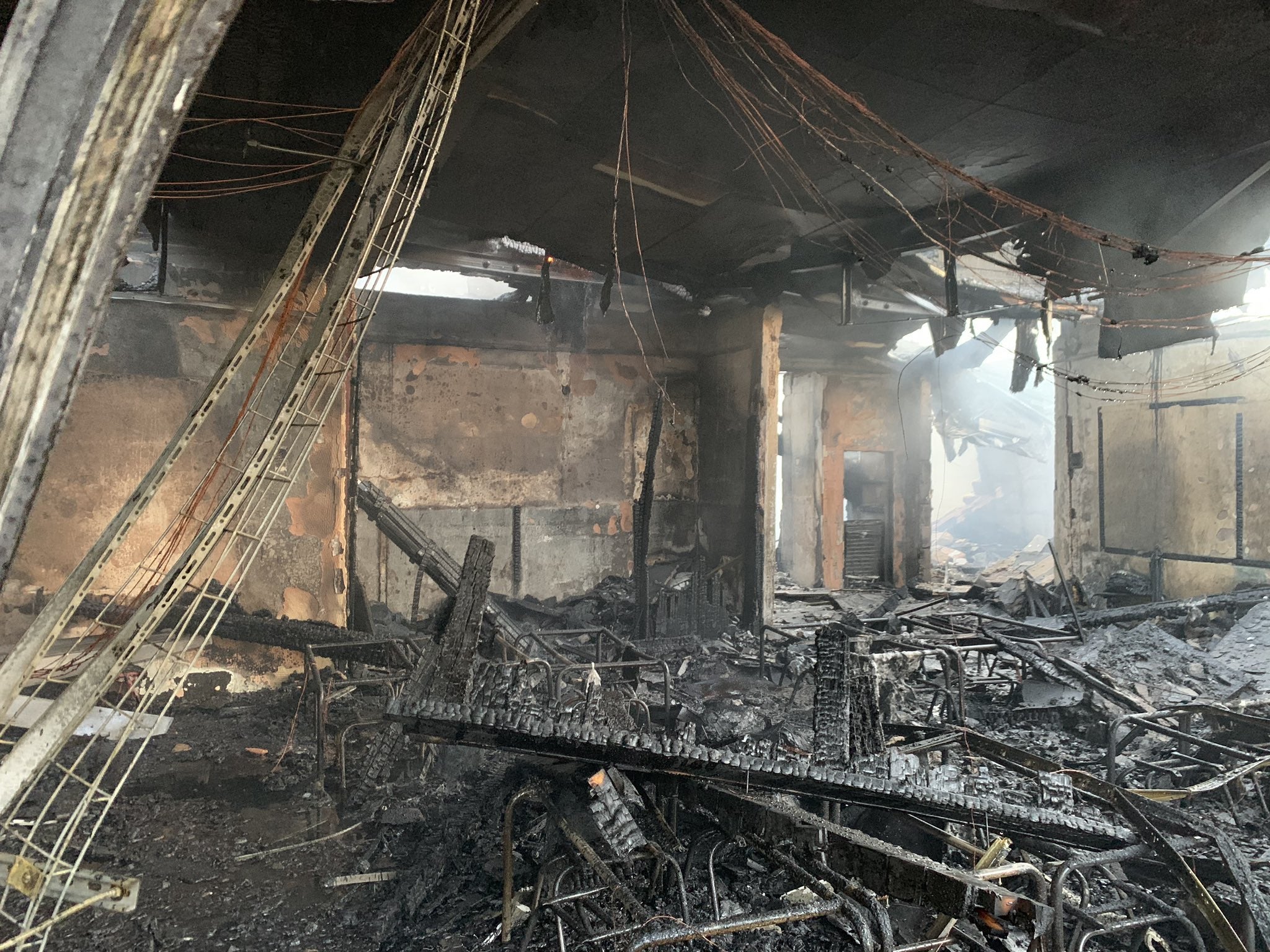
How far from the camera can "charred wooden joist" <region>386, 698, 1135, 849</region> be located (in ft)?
11.8

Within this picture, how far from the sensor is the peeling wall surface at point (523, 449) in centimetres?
1053

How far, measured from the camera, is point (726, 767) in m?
3.83

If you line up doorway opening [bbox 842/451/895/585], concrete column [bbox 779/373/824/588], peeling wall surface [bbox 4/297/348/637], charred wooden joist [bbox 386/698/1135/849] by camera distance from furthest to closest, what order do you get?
doorway opening [bbox 842/451/895/585]
concrete column [bbox 779/373/824/588]
peeling wall surface [bbox 4/297/348/637]
charred wooden joist [bbox 386/698/1135/849]

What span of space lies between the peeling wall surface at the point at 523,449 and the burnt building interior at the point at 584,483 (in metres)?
0.07

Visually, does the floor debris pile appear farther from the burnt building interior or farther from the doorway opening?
the doorway opening

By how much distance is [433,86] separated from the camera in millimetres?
3473

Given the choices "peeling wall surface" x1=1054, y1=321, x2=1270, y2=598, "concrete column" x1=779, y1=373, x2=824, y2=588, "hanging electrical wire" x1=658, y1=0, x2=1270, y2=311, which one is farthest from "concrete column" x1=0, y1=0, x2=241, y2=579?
"concrete column" x1=779, y1=373, x2=824, y2=588

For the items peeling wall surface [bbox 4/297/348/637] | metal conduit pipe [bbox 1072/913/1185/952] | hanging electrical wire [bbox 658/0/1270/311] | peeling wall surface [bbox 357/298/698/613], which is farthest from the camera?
peeling wall surface [bbox 357/298/698/613]

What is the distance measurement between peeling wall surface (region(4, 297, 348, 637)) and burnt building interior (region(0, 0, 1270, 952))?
0.06 metres

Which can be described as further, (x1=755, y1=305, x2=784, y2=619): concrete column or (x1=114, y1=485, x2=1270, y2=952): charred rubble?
(x1=755, y1=305, x2=784, y2=619): concrete column

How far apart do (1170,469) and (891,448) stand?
5383mm

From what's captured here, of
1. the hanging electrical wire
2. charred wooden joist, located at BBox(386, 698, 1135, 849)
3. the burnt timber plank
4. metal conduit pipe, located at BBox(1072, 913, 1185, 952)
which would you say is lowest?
metal conduit pipe, located at BBox(1072, 913, 1185, 952)

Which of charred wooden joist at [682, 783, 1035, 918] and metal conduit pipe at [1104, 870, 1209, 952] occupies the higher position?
charred wooden joist at [682, 783, 1035, 918]

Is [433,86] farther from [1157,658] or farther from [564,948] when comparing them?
[1157,658]
